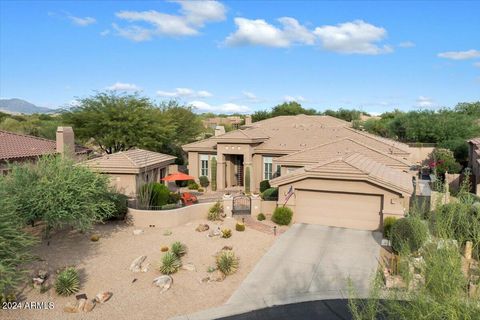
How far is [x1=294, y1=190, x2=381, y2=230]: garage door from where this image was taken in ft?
71.4

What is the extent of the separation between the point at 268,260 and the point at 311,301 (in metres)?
3.84

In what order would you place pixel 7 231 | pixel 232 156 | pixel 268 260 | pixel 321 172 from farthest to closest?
pixel 232 156, pixel 321 172, pixel 268 260, pixel 7 231

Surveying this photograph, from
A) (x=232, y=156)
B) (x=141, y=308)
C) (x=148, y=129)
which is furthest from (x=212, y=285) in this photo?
(x=148, y=129)

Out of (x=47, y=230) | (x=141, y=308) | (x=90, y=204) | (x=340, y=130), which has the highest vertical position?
(x=340, y=130)

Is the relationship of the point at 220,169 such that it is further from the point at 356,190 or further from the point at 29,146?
the point at 29,146

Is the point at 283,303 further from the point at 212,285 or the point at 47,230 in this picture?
the point at 47,230

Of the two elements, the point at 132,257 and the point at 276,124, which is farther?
the point at 276,124

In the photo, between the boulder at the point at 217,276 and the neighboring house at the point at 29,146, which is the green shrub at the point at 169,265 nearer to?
the boulder at the point at 217,276

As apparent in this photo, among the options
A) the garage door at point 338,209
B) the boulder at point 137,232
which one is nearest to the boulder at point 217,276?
the boulder at point 137,232

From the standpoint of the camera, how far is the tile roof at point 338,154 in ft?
90.3

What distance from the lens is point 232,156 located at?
3428cm

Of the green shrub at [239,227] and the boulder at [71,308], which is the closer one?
the boulder at [71,308]

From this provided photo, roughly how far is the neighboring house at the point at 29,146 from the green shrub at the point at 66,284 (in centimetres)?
1326

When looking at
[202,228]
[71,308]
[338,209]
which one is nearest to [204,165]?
[202,228]
